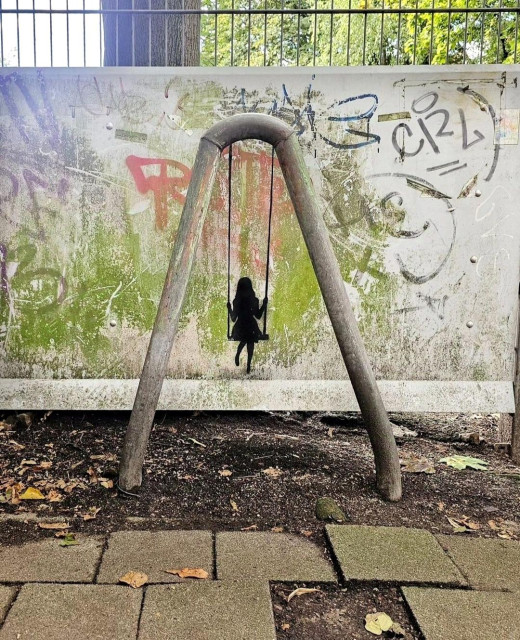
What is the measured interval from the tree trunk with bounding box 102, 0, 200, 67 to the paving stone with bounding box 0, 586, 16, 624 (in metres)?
3.78

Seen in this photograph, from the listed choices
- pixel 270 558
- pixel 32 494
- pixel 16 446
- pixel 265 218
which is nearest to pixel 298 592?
pixel 270 558

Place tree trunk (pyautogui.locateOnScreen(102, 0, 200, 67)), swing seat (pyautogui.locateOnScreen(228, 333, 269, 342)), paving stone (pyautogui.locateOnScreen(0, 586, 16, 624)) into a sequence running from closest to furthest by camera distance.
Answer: paving stone (pyautogui.locateOnScreen(0, 586, 16, 624)), swing seat (pyautogui.locateOnScreen(228, 333, 269, 342)), tree trunk (pyautogui.locateOnScreen(102, 0, 200, 67))

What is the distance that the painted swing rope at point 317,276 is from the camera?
303 cm

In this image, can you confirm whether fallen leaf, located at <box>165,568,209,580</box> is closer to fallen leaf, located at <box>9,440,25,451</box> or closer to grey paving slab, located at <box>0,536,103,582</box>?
grey paving slab, located at <box>0,536,103,582</box>

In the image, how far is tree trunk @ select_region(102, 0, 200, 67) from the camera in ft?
15.3

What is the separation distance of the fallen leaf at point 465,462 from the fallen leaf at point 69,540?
2212 millimetres

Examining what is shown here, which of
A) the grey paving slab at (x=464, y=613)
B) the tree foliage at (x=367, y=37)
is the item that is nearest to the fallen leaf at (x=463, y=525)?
the grey paving slab at (x=464, y=613)

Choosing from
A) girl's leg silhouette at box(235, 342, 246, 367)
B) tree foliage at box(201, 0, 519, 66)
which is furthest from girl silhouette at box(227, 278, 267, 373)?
tree foliage at box(201, 0, 519, 66)

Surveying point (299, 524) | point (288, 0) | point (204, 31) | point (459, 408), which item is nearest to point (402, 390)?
point (459, 408)

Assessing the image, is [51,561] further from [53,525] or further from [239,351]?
[239,351]

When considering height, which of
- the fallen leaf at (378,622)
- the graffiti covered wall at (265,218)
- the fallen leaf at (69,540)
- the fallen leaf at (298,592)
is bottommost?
the fallen leaf at (378,622)

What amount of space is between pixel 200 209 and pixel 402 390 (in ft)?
6.08

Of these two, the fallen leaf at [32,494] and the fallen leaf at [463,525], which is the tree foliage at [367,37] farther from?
the fallen leaf at [463,525]

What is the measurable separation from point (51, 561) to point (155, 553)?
0.41 meters
